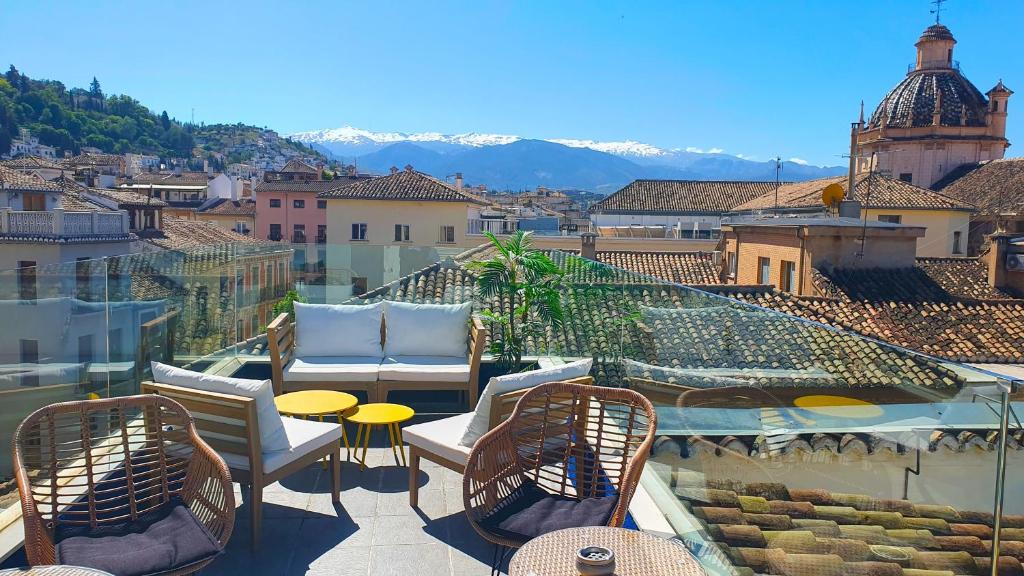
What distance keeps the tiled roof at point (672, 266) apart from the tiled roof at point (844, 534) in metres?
23.1

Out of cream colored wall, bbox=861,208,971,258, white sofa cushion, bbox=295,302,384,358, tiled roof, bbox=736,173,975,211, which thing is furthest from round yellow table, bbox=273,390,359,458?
cream colored wall, bbox=861,208,971,258

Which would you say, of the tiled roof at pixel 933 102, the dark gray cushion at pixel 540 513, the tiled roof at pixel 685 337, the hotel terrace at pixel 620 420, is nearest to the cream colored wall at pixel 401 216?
the tiled roof at pixel 933 102

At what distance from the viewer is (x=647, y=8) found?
15.9 meters

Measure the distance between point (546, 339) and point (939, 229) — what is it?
117ft

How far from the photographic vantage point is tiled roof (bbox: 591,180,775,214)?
51.1 meters

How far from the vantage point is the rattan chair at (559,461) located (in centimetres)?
297

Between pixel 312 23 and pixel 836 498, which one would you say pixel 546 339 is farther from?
pixel 312 23

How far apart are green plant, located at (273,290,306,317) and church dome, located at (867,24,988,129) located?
50822 millimetres

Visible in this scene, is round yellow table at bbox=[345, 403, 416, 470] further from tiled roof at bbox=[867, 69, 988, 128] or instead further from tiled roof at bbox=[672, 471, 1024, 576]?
tiled roof at bbox=[867, 69, 988, 128]

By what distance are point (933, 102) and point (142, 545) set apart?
56361mm

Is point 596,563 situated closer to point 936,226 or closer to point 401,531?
point 401,531

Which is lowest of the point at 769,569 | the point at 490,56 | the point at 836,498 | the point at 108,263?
the point at 769,569

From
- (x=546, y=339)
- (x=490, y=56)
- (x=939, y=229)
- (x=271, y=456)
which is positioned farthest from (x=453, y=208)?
(x=271, y=456)

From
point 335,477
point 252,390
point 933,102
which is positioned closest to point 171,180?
point 933,102
